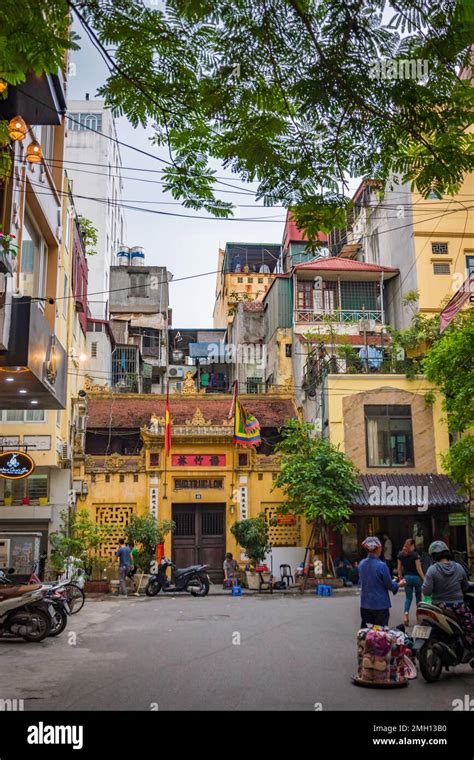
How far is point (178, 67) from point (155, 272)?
39328 millimetres

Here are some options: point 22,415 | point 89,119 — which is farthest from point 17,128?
point 89,119

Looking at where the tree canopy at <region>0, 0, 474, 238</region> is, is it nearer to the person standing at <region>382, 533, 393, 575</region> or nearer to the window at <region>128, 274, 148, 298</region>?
the person standing at <region>382, 533, 393, 575</region>

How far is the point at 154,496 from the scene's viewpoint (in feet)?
87.7

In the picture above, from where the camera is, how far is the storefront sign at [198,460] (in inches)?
1072

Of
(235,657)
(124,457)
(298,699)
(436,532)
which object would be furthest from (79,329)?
(298,699)

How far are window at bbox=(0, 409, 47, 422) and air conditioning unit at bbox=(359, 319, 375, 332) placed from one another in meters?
12.6

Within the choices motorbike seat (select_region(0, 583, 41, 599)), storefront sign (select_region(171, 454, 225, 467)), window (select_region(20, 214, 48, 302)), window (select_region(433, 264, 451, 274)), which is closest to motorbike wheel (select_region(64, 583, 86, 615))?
motorbike seat (select_region(0, 583, 41, 599))

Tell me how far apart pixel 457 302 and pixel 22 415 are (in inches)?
556

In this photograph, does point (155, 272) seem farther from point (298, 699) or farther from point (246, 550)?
point (298, 699)

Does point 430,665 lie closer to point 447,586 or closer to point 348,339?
point 447,586

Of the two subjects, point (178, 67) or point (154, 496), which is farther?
point (154, 496)

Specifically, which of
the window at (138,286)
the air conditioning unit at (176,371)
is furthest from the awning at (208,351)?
the window at (138,286)

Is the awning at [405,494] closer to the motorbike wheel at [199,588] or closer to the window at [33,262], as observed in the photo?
the motorbike wheel at [199,588]

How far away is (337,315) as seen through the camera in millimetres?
31078
